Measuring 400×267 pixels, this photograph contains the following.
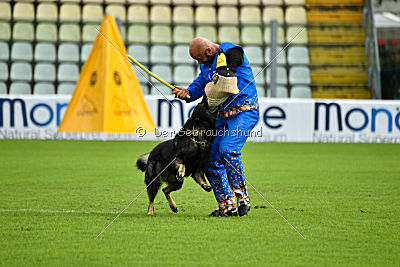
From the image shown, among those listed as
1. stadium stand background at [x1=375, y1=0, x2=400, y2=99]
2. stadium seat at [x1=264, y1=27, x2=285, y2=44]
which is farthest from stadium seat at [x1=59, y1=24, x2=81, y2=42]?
stadium stand background at [x1=375, y1=0, x2=400, y2=99]

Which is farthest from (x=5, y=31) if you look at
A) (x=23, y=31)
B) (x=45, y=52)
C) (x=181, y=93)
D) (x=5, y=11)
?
(x=181, y=93)

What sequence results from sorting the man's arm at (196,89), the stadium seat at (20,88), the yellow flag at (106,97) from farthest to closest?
the stadium seat at (20,88) → the yellow flag at (106,97) → the man's arm at (196,89)

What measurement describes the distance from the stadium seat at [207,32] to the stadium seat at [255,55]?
116 cm

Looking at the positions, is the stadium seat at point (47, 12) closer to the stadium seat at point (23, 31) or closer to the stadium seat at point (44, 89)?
the stadium seat at point (23, 31)

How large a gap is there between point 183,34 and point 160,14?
1227 millimetres

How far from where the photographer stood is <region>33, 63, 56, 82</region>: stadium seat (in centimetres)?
2028

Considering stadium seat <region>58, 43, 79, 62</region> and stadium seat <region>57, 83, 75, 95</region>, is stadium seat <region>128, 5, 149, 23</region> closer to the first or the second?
stadium seat <region>58, 43, 79, 62</region>

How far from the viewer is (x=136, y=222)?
5.73 meters

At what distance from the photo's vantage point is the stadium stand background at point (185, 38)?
20.5m

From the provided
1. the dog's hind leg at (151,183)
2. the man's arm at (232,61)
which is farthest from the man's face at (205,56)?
the dog's hind leg at (151,183)

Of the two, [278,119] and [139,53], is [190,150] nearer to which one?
[278,119]

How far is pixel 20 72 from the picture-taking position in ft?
66.3

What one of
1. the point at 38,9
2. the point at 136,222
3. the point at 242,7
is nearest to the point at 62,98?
the point at 38,9

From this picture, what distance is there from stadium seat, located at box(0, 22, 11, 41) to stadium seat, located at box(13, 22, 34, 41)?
0.18 meters
